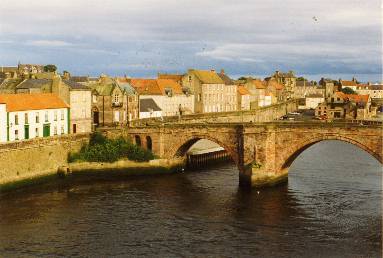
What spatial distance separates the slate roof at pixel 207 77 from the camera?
112250mm

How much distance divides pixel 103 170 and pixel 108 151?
240 cm

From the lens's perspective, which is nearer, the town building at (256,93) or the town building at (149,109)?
the town building at (149,109)

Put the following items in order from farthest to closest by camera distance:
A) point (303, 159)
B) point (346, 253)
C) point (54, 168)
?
point (303, 159), point (54, 168), point (346, 253)

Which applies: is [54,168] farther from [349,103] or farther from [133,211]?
[349,103]

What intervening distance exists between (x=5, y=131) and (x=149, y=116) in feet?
109

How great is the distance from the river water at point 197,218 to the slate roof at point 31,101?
37.1ft

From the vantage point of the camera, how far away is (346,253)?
39.5m

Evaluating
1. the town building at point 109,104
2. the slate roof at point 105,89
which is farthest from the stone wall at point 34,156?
the slate roof at point 105,89

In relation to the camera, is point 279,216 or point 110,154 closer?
point 279,216

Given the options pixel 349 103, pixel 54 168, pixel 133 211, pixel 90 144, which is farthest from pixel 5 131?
pixel 349 103

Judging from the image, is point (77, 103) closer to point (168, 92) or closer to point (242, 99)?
point (168, 92)

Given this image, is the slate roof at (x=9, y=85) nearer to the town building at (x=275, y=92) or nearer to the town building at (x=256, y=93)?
the town building at (x=256, y=93)

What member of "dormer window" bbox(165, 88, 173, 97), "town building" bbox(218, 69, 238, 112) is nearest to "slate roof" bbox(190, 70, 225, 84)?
"town building" bbox(218, 69, 238, 112)

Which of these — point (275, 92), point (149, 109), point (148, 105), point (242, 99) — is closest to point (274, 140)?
point (149, 109)
